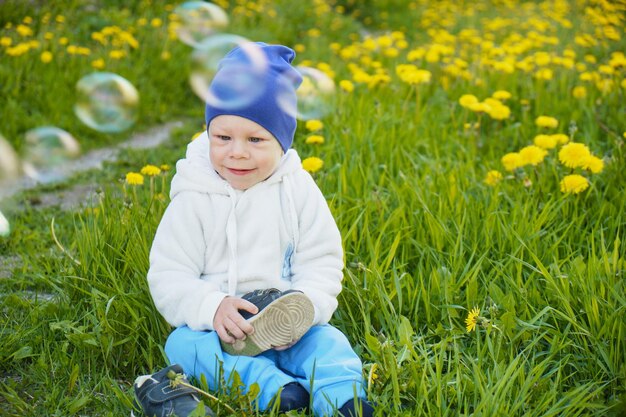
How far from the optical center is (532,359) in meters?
1.88

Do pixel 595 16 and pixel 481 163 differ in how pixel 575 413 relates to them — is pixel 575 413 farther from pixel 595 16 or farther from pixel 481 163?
pixel 595 16

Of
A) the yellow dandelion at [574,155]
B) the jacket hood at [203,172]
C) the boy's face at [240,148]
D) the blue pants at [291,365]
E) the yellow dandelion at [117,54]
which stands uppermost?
the boy's face at [240,148]

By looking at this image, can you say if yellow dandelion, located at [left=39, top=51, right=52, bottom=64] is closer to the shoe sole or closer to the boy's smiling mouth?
the boy's smiling mouth

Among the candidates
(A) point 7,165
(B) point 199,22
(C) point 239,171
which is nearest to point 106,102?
(A) point 7,165

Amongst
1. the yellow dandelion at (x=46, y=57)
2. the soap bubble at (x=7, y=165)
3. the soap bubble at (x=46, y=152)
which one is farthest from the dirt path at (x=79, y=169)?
the yellow dandelion at (x=46, y=57)

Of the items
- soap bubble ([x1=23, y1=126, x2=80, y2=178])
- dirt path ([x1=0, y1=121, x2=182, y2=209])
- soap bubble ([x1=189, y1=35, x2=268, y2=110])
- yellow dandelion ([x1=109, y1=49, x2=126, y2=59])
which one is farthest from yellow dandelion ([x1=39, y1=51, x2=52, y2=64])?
soap bubble ([x1=189, y1=35, x2=268, y2=110])

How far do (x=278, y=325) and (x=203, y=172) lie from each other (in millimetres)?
508

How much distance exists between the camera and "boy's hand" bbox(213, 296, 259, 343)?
1.76m

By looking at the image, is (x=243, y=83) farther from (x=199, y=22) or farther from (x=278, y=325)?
(x=199, y=22)

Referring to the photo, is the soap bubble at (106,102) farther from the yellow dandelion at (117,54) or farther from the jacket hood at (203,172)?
the yellow dandelion at (117,54)

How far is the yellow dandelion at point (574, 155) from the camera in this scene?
2691mm

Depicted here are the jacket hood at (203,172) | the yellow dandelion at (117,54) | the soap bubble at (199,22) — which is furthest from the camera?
the yellow dandelion at (117,54)

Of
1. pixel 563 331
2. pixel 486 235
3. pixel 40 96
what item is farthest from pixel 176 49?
pixel 563 331

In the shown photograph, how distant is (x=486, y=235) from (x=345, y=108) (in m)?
1.61
